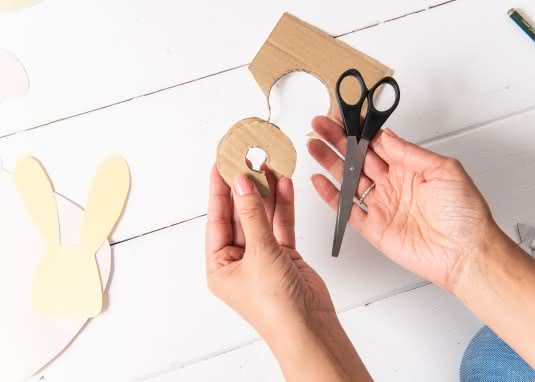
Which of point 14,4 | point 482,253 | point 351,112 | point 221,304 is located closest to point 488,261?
point 482,253

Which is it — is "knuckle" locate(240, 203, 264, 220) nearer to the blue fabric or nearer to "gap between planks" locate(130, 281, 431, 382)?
"gap between planks" locate(130, 281, 431, 382)

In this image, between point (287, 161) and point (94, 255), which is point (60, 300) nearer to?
point (94, 255)

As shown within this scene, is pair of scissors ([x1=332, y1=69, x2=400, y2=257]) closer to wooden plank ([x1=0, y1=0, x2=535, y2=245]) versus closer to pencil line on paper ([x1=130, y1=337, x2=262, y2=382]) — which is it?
wooden plank ([x1=0, y1=0, x2=535, y2=245])

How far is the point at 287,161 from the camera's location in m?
0.68

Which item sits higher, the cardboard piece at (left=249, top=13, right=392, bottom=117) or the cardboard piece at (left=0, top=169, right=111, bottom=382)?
the cardboard piece at (left=249, top=13, right=392, bottom=117)

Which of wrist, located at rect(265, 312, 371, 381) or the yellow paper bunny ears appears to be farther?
the yellow paper bunny ears

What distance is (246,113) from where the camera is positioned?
725mm

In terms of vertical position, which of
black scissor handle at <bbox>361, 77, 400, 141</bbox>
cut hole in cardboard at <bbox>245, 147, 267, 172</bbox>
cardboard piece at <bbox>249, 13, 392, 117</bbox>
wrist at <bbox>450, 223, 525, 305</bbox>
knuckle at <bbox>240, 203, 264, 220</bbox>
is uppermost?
cardboard piece at <bbox>249, 13, 392, 117</bbox>

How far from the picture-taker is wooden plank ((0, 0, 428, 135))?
0.72m

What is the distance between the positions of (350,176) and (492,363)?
29cm

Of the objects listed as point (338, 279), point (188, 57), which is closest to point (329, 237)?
point (338, 279)

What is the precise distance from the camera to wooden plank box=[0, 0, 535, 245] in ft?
2.36

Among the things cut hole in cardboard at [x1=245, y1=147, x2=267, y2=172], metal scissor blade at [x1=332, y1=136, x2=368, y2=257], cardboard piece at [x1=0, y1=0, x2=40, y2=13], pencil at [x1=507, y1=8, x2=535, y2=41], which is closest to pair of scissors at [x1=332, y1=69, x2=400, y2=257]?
metal scissor blade at [x1=332, y1=136, x2=368, y2=257]

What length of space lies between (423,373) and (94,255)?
47cm
